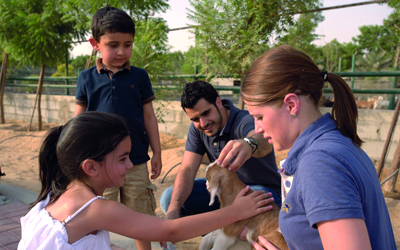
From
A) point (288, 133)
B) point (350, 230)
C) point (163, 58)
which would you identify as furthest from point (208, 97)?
point (163, 58)

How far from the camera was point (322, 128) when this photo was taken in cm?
130

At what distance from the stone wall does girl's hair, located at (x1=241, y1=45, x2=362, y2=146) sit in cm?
432

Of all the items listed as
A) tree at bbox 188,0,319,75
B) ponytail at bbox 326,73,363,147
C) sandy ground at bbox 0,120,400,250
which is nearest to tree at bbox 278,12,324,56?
tree at bbox 188,0,319,75

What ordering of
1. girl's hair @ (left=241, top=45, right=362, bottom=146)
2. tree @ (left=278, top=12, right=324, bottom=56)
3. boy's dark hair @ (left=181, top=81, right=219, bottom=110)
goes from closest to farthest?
girl's hair @ (left=241, top=45, right=362, bottom=146)
boy's dark hair @ (left=181, top=81, right=219, bottom=110)
tree @ (left=278, top=12, right=324, bottom=56)

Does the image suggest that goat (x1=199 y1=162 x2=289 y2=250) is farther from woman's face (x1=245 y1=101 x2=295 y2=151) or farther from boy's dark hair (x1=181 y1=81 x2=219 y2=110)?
woman's face (x1=245 y1=101 x2=295 y2=151)

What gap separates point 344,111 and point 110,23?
2161 mm

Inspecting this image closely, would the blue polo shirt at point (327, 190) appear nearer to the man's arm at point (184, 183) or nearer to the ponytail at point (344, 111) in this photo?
the ponytail at point (344, 111)

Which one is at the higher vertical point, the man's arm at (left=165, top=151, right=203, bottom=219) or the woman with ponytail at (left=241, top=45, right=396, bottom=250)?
the woman with ponytail at (left=241, top=45, right=396, bottom=250)

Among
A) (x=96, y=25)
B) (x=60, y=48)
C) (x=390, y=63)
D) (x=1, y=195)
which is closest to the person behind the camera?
(x=96, y=25)

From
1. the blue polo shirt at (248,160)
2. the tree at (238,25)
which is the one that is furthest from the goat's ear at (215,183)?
the tree at (238,25)

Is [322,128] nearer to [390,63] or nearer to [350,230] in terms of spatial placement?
[350,230]

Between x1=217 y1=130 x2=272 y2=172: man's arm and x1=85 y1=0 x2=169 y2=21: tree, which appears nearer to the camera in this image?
x1=217 y1=130 x2=272 y2=172: man's arm

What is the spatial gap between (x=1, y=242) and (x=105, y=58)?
7.58 ft

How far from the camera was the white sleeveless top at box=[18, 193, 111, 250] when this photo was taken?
1.54 m
